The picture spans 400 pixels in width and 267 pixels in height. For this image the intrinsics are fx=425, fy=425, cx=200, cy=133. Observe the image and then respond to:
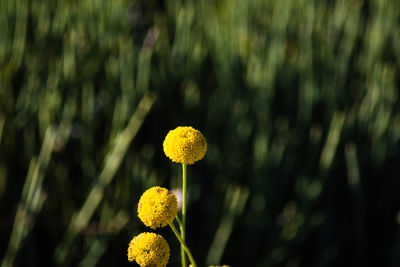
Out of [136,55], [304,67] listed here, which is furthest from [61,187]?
[304,67]

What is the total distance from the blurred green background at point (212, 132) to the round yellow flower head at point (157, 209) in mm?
490

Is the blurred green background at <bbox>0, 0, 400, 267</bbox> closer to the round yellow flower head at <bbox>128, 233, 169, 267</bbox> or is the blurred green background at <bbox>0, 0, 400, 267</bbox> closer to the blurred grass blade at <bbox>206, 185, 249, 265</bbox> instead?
the blurred grass blade at <bbox>206, 185, 249, 265</bbox>

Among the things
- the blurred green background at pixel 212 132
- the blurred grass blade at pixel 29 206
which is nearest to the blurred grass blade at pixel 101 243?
the blurred green background at pixel 212 132

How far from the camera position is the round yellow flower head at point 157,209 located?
0.37 metres

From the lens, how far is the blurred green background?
3.28ft

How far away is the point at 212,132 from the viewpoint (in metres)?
1.15

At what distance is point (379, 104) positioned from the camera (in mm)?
1192

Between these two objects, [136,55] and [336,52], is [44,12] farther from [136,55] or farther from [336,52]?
[336,52]

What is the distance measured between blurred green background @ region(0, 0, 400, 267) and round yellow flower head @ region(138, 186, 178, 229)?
0.49 m

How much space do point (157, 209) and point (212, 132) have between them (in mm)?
784

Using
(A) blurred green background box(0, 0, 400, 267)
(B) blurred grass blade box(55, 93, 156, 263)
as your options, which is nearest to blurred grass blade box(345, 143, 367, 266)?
(A) blurred green background box(0, 0, 400, 267)

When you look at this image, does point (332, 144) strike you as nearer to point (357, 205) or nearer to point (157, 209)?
point (357, 205)

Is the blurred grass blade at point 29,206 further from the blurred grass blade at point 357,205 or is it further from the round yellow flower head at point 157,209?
the blurred grass blade at point 357,205

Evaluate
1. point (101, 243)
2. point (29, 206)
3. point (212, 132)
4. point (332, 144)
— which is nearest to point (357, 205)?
point (332, 144)
